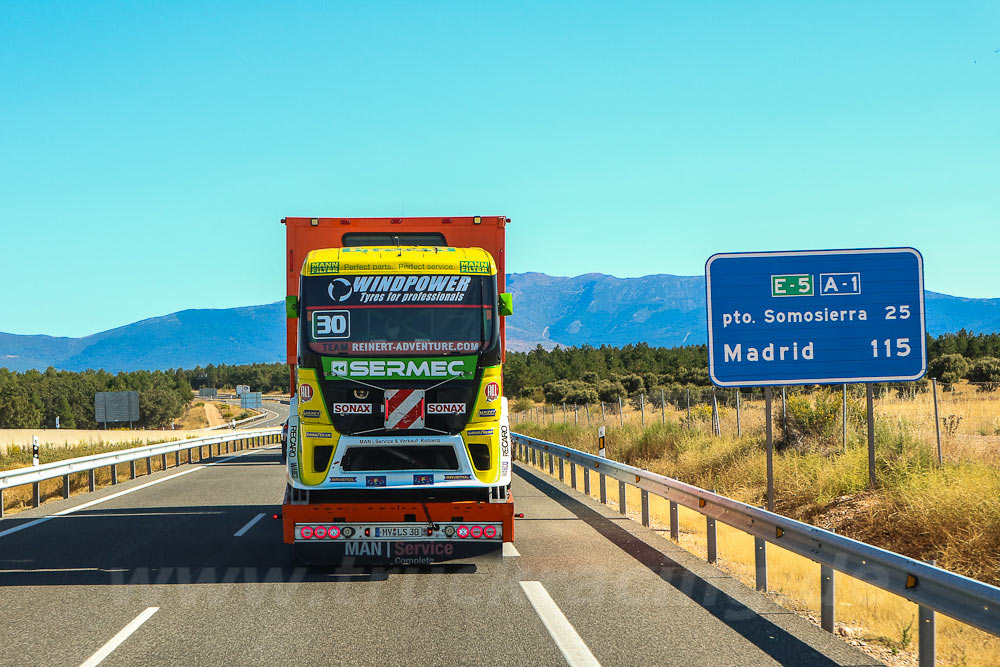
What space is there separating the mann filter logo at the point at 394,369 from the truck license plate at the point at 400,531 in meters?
1.40

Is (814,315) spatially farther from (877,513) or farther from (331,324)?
(331,324)

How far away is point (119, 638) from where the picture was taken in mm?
6406

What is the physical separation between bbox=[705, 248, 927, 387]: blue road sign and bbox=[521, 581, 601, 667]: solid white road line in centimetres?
380

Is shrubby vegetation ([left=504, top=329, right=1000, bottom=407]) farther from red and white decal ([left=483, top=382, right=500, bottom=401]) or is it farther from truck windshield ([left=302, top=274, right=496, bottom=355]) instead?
truck windshield ([left=302, top=274, right=496, bottom=355])

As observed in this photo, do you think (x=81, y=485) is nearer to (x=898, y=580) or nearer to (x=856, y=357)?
(x=856, y=357)

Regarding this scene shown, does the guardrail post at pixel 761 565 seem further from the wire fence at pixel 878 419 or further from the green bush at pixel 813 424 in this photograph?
the green bush at pixel 813 424

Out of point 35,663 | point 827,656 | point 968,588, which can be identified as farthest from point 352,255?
point 968,588

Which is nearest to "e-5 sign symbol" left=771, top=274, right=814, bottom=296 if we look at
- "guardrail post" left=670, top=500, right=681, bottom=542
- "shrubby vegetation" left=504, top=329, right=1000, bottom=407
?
"guardrail post" left=670, top=500, right=681, bottom=542

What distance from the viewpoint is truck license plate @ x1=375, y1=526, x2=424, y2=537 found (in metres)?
8.47

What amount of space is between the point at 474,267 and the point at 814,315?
4.29 meters

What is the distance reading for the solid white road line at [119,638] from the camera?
19.2ft

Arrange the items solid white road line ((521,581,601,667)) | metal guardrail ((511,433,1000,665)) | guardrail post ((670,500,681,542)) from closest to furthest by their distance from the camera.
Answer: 1. metal guardrail ((511,433,1000,665))
2. solid white road line ((521,581,601,667))
3. guardrail post ((670,500,681,542))

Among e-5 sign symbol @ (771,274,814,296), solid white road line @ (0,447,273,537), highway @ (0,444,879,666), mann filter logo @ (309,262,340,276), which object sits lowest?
solid white road line @ (0,447,273,537)

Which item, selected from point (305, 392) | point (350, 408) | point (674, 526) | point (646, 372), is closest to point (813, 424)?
point (674, 526)
